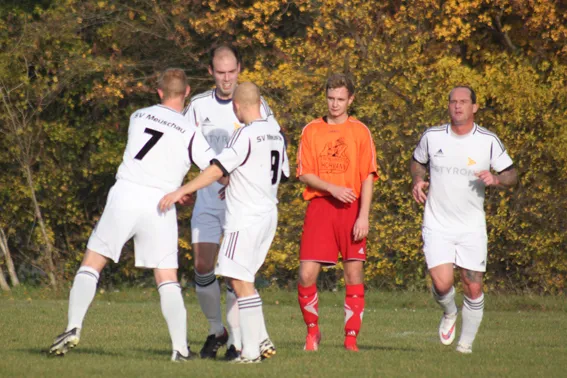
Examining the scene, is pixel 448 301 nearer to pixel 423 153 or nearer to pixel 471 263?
pixel 471 263

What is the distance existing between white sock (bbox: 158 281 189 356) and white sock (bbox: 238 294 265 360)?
1.42ft

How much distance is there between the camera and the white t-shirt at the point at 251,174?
811 centimetres

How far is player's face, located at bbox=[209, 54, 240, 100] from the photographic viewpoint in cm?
897

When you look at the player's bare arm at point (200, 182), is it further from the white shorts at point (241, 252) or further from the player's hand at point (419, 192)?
the player's hand at point (419, 192)

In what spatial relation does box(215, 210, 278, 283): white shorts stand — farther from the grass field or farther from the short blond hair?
the short blond hair

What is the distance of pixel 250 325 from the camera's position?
809 cm

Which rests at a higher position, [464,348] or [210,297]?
[210,297]

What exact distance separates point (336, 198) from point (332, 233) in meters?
0.33

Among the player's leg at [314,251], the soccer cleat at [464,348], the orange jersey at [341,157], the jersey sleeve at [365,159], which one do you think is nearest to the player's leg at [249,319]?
the player's leg at [314,251]

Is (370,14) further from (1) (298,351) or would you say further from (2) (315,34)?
(1) (298,351)

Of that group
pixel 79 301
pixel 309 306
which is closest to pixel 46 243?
pixel 309 306

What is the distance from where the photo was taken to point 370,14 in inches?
752

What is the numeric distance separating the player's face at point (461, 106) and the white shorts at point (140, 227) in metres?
2.87

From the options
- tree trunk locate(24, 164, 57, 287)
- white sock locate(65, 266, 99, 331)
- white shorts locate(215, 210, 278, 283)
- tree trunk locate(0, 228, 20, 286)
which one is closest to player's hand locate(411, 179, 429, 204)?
white shorts locate(215, 210, 278, 283)
